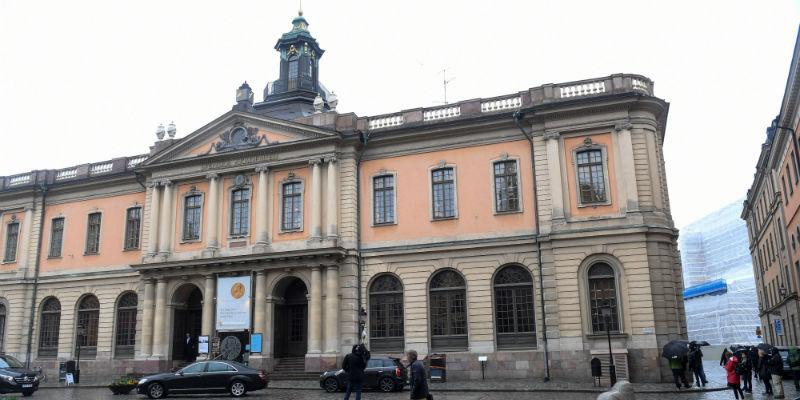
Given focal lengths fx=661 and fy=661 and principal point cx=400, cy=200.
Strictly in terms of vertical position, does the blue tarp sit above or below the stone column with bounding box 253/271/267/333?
above

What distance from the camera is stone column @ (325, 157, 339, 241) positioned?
1153 inches

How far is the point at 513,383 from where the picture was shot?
80.4 feet

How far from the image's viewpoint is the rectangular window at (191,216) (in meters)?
32.5

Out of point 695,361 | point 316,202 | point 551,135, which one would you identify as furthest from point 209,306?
point 695,361

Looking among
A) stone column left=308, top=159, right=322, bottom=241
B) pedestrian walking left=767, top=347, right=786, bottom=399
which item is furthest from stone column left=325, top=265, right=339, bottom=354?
pedestrian walking left=767, top=347, right=786, bottom=399

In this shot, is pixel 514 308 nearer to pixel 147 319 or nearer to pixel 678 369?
pixel 678 369

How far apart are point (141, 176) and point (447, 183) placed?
54.3 feet

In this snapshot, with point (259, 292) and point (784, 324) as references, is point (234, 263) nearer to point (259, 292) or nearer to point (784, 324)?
point (259, 292)

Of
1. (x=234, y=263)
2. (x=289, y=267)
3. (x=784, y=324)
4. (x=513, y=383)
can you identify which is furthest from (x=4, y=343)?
(x=784, y=324)

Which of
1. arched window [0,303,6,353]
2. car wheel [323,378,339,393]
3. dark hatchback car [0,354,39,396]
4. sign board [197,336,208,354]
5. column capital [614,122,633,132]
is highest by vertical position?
column capital [614,122,633,132]

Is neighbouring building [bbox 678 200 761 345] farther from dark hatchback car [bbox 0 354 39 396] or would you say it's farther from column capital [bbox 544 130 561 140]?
dark hatchback car [bbox 0 354 39 396]

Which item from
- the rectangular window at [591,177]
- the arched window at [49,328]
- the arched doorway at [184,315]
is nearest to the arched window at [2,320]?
the arched window at [49,328]

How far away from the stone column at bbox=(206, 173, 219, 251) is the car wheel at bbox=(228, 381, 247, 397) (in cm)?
1045

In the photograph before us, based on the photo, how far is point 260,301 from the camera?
29.6 m
